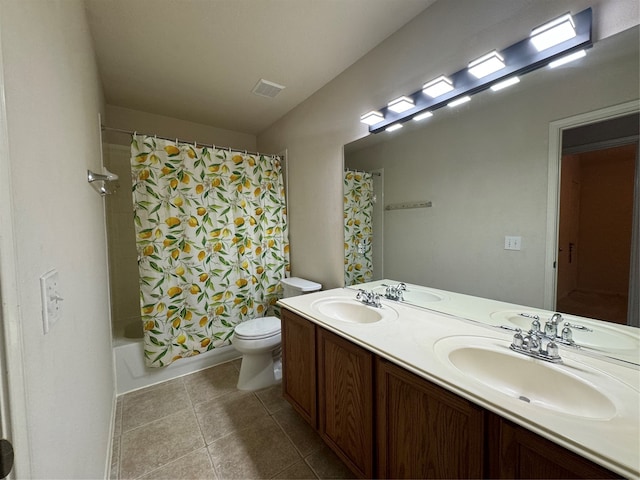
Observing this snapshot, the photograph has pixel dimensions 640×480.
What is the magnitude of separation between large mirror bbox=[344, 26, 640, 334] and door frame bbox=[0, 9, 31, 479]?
1551 mm

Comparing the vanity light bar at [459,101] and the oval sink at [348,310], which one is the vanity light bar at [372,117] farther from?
the oval sink at [348,310]

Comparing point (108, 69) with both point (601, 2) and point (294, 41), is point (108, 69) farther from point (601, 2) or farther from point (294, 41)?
point (601, 2)

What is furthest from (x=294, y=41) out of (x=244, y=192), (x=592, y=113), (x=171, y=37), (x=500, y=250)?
(x=500, y=250)

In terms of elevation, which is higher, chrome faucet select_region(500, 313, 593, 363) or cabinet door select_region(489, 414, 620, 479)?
chrome faucet select_region(500, 313, 593, 363)

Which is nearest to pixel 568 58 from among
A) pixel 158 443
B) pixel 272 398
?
pixel 272 398

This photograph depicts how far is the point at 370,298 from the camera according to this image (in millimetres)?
1619

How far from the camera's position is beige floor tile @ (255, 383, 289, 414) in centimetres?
181

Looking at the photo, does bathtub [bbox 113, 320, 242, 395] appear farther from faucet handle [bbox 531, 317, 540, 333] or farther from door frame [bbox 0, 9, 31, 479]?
faucet handle [bbox 531, 317, 540, 333]

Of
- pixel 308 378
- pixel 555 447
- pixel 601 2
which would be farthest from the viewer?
pixel 308 378

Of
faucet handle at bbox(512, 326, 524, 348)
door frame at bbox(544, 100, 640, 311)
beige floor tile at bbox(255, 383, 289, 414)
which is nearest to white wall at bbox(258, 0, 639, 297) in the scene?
door frame at bbox(544, 100, 640, 311)

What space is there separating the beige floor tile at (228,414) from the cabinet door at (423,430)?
38.8 inches

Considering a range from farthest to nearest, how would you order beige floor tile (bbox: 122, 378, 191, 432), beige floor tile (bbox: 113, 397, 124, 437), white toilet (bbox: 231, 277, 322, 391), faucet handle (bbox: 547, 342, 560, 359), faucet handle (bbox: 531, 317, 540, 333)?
white toilet (bbox: 231, 277, 322, 391)
beige floor tile (bbox: 122, 378, 191, 432)
beige floor tile (bbox: 113, 397, 124, 437)
faucet handle (bbox: 531, 317, 540, 333)
faucet handle (bbox: 547, 342, 560, 359)

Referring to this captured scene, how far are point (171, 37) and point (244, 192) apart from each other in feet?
4.02

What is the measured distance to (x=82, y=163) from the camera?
115 centimetres
